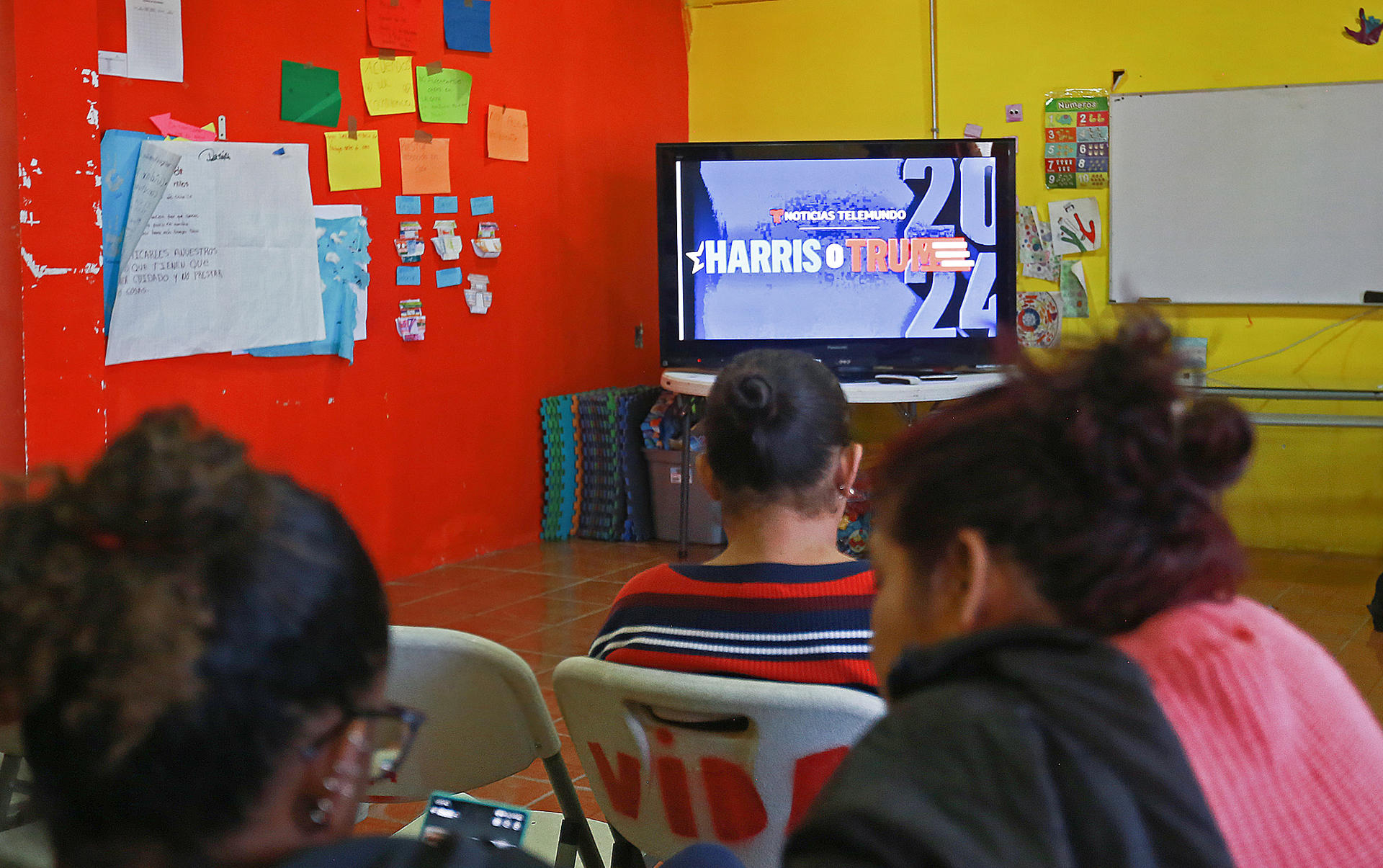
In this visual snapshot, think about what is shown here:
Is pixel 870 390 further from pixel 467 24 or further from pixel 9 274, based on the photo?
pixel 9 274

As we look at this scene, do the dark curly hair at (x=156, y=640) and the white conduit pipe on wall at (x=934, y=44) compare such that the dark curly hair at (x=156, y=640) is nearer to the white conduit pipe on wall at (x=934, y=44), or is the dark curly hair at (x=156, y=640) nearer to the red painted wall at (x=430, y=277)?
the red painted wall at (x=430, y=277)

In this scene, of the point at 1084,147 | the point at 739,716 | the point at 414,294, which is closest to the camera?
the point at 739,716

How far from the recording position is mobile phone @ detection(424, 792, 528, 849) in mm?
1117

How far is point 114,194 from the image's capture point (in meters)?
3.04

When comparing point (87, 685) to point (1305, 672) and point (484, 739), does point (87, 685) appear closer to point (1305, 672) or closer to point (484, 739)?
point (1305, 672)

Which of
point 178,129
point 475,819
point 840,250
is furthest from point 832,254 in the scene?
point 475,819

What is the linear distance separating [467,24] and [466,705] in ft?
11.7

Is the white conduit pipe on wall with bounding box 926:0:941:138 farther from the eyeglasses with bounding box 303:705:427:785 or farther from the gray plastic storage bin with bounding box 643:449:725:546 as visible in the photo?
the eyeglasses with bounding box 303:705:427:785

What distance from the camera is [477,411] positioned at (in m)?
Answer: 4.51

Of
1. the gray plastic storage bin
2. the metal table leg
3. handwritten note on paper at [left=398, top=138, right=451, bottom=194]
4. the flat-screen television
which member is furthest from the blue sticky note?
the gray plastic storage bin

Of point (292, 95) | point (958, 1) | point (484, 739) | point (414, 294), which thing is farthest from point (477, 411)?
point (484, 739)

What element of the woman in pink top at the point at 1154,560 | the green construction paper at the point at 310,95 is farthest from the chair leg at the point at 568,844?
the green construction paper at the point at 310,95

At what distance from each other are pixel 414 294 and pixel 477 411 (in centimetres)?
55

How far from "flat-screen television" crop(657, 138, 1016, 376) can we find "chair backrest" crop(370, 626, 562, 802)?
3.33 m
